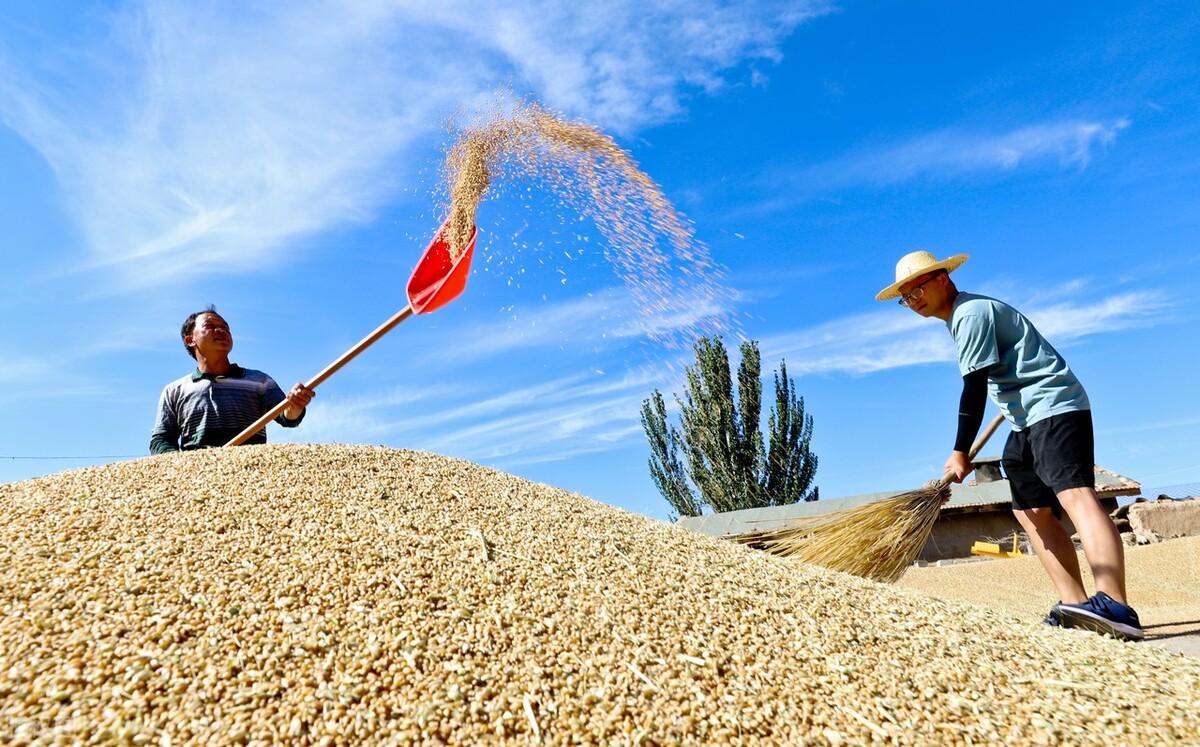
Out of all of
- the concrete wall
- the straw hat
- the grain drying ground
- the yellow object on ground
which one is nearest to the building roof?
the concrete wall

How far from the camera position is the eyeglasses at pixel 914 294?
2717 mm

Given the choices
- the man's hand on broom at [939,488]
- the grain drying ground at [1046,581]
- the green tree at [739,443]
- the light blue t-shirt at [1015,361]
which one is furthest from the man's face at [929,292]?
the green tree at [739,443]

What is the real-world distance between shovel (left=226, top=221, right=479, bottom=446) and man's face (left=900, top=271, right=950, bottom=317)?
5.85 feet

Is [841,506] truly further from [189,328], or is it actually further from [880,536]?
[189,328]

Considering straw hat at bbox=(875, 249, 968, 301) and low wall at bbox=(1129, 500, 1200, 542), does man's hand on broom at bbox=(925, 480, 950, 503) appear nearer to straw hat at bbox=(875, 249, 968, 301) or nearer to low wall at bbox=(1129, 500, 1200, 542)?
straw hat at bbox=(875, 249, 968, 301)

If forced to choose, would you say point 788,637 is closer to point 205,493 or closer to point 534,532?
point 534,532

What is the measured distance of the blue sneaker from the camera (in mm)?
2225

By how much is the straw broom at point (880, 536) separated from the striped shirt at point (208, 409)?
242cm

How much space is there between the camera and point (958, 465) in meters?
2.59

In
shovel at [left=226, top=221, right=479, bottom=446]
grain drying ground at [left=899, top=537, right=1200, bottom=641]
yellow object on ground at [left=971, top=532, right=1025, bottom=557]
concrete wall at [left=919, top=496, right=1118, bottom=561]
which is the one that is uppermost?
shovel at [left=226, top=221, right=479, bottom=446]

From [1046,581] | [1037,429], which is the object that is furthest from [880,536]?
[1046,581]

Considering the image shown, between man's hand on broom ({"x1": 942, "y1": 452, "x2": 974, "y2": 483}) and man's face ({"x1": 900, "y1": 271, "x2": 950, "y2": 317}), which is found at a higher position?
man's face ({"x1": 900, "y1": 271, "x2": 950, "y2": 317})

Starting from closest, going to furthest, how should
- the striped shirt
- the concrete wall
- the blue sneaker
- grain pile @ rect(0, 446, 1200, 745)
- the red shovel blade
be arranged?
grain pile @ rect(0, 446, 1200, 745), the blue sneaker, the red shovel blade, the striped shirt, the concrete wall

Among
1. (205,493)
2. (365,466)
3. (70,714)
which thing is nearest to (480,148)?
(365,466)
